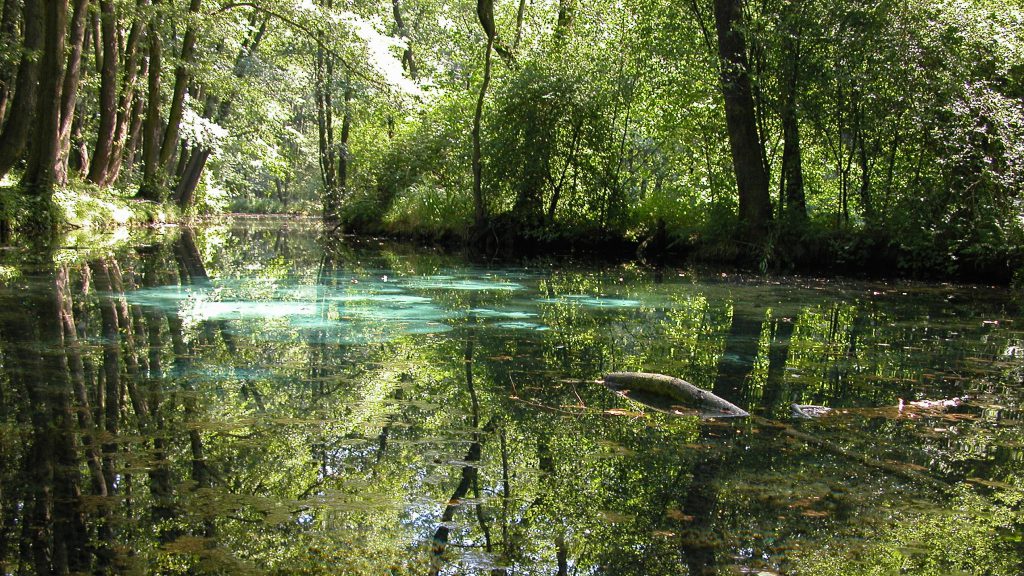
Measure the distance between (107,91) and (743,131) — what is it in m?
14.9

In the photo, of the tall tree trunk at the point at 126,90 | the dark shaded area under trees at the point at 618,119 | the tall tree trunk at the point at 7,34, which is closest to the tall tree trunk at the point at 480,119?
the dark shaded area under trees at the point at 618,119

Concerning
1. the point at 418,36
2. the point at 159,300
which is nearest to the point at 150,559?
Answer: the point at 159,300

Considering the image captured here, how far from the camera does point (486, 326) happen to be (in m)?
7.04

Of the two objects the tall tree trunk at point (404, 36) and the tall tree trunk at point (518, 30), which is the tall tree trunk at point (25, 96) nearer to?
the tall tree trunk at point (518, 30)

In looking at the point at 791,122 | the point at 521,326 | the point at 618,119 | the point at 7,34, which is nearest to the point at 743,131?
the point at 791,122

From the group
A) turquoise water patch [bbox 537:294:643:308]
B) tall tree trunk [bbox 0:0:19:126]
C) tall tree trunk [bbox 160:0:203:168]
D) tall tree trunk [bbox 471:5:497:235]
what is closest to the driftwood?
turquoise water patch [bbox 537:294:643:308]

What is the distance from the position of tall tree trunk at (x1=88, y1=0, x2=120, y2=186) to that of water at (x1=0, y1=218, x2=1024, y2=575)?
13.2 meters

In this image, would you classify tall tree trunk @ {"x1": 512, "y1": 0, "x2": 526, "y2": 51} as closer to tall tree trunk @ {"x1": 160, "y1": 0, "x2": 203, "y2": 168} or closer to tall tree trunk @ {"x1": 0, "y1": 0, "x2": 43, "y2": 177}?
tall tree trunk @ {"x1": 160, "y1": 0, "x2": 203, "y2": 168}

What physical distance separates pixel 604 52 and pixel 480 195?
13.0 feet

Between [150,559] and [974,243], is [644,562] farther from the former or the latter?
[974,243]

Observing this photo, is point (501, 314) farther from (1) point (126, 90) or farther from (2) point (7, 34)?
(1) point (126, 90)

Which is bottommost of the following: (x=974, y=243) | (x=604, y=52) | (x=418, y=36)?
(x=974, y=243)

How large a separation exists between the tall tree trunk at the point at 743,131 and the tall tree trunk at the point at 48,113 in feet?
39.1

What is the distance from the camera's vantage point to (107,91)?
63.8ft
